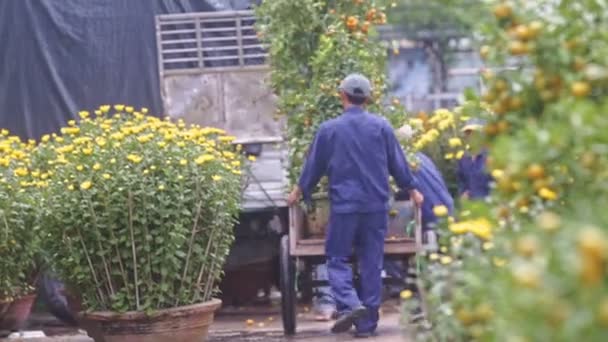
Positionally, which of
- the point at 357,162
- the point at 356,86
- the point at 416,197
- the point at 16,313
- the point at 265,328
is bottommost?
the point at 265,328

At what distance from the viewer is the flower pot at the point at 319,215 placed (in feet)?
33.5

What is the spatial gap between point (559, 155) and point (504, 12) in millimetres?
713

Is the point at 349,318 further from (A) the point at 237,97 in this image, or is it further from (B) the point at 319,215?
(A) the point at 237,97

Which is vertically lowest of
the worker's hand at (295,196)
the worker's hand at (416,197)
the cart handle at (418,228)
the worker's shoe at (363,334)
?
the worker's shoe at (363,334)

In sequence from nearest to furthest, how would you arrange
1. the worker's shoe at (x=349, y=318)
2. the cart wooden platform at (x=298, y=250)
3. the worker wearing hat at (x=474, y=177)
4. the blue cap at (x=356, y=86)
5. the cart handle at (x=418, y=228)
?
the worker's shoe at (x=349, y=318) < the blue cap at (x=356, y=86) < the cart handle at (x=418, y=228) < the cart wooden platform at (x=298, y=250) < the worker wearing hat at (x=474, y=177)

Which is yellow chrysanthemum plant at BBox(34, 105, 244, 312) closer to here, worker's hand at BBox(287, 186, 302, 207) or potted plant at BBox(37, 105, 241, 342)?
potted plant at BBox(37, 105, 241, 342)

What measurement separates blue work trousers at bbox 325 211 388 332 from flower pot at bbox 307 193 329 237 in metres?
0.54

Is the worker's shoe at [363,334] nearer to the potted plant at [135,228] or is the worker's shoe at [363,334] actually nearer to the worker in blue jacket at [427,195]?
the worker in blue jacket at [427,195]

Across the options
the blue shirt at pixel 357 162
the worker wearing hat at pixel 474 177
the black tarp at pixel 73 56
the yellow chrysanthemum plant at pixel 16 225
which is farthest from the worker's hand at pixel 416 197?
the black tarp at pixel 73 56

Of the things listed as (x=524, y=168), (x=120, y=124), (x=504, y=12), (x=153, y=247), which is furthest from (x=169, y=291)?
(x=524, y=168)

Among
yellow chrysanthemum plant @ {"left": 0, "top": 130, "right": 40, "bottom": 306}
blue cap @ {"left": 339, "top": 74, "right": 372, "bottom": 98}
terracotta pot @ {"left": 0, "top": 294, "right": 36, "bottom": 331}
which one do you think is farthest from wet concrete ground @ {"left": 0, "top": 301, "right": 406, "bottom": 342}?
blue cap @ {"left": 339, "top": 74, "right": 372, "bottom": 98}

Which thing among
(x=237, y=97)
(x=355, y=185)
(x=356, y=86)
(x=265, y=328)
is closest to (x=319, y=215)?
(x=355, y=185)

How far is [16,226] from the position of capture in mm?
9219

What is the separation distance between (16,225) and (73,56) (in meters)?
4.30
